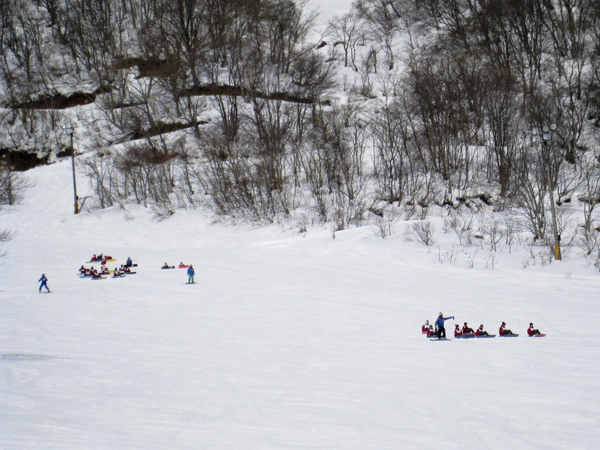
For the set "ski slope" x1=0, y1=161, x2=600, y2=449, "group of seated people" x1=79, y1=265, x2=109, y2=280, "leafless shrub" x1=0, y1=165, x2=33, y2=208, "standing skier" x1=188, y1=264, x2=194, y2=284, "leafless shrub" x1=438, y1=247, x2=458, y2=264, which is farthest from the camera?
"leafless shrub" x1=0, y1=165, x2=33, y2=208

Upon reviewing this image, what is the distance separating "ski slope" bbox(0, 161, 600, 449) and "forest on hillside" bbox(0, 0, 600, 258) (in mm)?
9543

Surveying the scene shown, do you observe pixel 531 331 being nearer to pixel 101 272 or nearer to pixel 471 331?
pixel 471 331

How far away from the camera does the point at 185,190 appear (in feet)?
139

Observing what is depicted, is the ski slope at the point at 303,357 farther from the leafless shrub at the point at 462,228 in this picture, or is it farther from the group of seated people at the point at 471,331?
the leafless shrub at the point at 462,228

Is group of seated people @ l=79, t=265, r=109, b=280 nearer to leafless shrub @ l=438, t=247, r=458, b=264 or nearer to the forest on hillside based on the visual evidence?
the forest on hillside

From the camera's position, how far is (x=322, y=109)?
4778 cm

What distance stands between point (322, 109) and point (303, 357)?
129ft

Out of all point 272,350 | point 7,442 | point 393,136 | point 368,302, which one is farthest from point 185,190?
point 7,442

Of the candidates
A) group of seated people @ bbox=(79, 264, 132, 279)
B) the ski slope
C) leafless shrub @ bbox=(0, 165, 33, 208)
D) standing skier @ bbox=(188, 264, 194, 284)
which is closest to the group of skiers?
the ski slope

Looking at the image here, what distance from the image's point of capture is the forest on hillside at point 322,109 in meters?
35.3

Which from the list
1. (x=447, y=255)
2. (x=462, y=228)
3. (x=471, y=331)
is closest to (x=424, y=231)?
(x=462, y=228)

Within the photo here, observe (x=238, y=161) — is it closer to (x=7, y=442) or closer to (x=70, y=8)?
(x=7, y=442)

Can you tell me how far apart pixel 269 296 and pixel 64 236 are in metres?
25.4

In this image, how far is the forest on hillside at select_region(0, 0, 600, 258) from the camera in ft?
116
